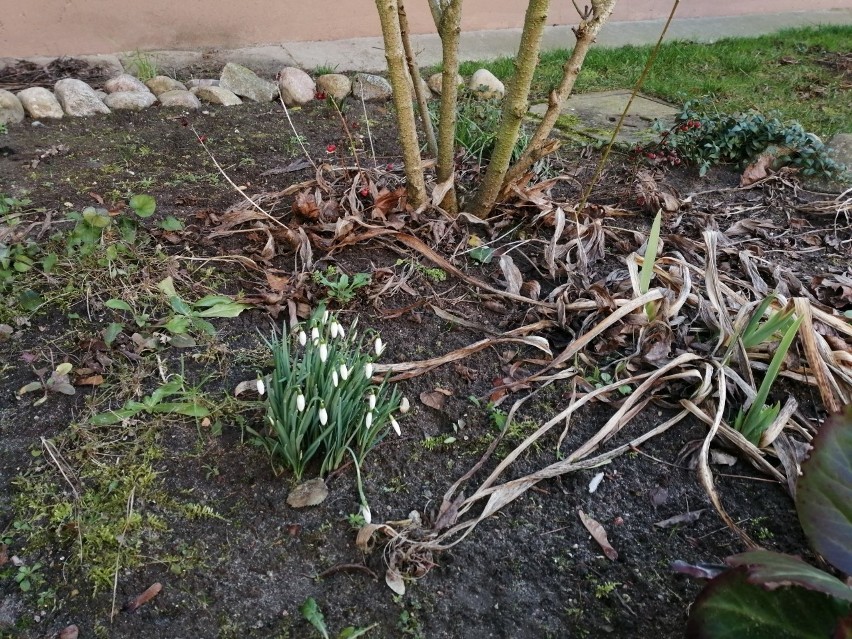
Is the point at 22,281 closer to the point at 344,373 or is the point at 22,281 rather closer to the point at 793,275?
the point at 344,373

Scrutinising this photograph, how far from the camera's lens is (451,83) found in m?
2.98

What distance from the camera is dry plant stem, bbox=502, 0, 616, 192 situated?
2.77 metres

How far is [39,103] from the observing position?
13.4ft

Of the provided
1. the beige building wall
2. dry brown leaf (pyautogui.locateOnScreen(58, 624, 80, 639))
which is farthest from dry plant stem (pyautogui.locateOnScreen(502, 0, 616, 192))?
the beige building wall

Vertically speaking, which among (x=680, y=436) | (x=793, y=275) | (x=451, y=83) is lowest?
(x=680, y=436)

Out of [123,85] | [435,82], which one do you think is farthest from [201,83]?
[435,82]

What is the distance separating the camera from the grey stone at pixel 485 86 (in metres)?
4.79

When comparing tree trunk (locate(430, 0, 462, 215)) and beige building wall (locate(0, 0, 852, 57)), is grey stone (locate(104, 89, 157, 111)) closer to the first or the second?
beige building wall (locate(0, 0, 852, 57))

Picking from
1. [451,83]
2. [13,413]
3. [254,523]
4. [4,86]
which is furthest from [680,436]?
[4,86]

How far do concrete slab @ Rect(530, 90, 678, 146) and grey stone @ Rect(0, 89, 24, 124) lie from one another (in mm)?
3280

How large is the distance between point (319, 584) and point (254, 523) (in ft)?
0.91

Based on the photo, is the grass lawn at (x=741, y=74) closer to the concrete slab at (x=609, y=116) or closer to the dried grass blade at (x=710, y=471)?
the concrete slab at (x=609, y=116)

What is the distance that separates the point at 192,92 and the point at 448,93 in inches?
92.6

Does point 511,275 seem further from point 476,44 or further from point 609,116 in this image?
point 476,44
